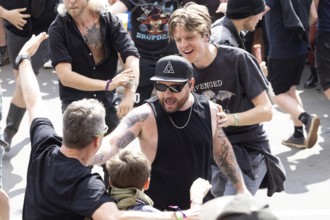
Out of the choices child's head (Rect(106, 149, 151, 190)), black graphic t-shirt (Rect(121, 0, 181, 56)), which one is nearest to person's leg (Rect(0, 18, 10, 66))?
black graphic t-shirt (Rect(121, 0, 181, 56))

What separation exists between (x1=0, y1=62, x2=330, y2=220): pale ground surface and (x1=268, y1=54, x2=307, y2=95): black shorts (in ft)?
1.91

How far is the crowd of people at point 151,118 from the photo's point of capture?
383 cm

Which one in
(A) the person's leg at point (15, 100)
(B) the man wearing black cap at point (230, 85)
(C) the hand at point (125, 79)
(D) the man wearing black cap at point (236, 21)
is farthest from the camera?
Answer: (A) the person's leg at point (15, 100)

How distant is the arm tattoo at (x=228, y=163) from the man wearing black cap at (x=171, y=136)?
0.31 meters

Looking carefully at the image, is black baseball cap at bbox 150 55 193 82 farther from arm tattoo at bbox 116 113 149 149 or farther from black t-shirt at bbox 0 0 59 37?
black t-shirt at bbox 0 0 59 37

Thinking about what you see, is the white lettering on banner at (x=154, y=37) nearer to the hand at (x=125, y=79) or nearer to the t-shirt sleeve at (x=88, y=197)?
the hand at (x=125, y=79)

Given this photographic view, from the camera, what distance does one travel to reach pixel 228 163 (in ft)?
16.5

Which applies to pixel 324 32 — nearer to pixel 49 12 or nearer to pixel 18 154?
pixel 49 12

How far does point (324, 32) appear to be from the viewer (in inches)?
324

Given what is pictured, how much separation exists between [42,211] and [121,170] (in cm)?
43

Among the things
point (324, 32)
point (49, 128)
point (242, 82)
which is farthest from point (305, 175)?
point (49, 128)

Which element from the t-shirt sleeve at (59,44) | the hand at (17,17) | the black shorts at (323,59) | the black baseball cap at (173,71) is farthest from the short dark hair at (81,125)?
the black shorts at (323,59)

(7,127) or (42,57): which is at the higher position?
(42,57)

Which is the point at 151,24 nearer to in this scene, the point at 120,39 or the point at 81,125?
the point at 120,39
